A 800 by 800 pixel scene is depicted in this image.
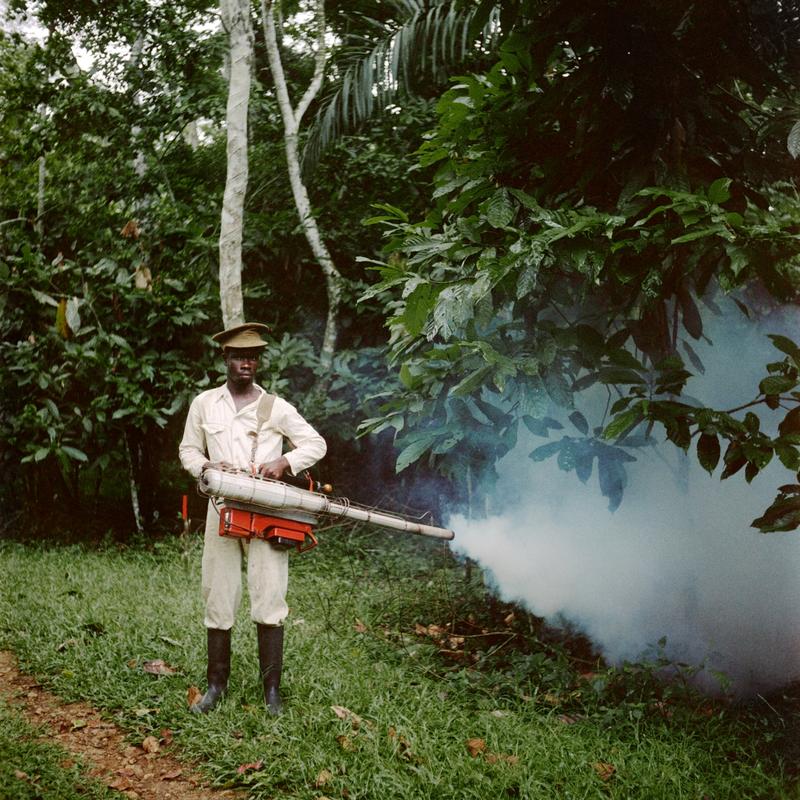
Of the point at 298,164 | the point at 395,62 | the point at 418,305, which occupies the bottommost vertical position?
the point at 418,305

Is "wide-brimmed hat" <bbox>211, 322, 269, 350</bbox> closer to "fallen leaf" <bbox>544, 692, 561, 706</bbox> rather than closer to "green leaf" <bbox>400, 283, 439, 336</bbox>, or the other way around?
"green leaf" <bbox>400, 283, 439, 336</bbox>

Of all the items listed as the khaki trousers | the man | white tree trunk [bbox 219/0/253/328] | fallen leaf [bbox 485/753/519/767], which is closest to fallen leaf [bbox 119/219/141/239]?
white tree trunk [bbox 219/0/253/328]

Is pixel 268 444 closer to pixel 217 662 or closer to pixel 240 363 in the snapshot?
pixel 240 363

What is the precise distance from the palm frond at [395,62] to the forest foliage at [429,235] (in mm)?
33

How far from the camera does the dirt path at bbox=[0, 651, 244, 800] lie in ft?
10.00

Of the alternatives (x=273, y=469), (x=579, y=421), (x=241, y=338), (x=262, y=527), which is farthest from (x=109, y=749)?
(x=579, y=421)

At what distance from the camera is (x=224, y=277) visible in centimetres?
548

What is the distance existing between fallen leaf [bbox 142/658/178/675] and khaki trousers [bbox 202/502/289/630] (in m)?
0.52

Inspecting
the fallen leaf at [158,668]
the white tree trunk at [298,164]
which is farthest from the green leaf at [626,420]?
the white tree trunk at [298,164]

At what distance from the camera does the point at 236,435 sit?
362 centimetres

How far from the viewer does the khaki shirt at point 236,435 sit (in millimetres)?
3611

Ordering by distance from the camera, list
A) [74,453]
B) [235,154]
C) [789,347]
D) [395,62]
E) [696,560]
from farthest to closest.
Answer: [74,453] → [395,62] → [235,154] → [696,560] → [789,347]

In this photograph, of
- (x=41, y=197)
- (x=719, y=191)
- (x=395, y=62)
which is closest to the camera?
(x=719, y=191)

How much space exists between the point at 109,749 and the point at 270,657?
0.74 metres
